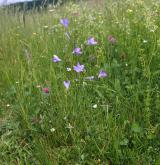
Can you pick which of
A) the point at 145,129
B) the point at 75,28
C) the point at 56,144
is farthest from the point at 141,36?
the point at 56,144

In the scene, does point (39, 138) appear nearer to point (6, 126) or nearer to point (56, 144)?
point (56, 144)

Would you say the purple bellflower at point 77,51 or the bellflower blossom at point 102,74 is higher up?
the purple bellflower at point 77,51

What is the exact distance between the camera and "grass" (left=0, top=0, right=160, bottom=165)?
6.64 feet

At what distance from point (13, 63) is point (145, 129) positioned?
1381 mm

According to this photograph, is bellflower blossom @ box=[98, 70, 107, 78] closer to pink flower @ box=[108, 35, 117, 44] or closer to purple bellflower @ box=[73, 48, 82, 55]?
purple bellflower @ box=[73, 48, 82, 55]

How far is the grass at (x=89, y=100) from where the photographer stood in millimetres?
2023

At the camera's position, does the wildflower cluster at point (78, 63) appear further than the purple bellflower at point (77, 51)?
No

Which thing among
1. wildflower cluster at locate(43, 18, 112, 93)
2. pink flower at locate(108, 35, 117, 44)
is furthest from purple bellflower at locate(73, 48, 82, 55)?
pink flower at locate(108, 35, 117, 44)

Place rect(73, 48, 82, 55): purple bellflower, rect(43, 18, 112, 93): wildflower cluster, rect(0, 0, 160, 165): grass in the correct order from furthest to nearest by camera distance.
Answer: rect(73, 48, 82, 55): purple bellflower < rect(43, 18, 112, 93): wildflower cluster < rect(0, 0, 160, 165): grass

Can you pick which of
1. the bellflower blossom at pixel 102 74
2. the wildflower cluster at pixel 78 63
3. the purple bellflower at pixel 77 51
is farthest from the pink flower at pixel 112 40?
the bellflower blossom at pixel 102 74

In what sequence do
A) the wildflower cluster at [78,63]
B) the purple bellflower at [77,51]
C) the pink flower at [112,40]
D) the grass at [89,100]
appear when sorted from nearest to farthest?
the grass at [89,100]
the wildflower cluster at [78,63]
the purple bellflower at [77,51]
the pink flower at [112,40]

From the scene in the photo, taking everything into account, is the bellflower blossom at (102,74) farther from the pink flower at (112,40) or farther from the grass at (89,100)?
the pink flower at (112,40)

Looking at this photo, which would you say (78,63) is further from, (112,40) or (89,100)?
(112,40)

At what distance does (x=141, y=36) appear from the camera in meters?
2.76
